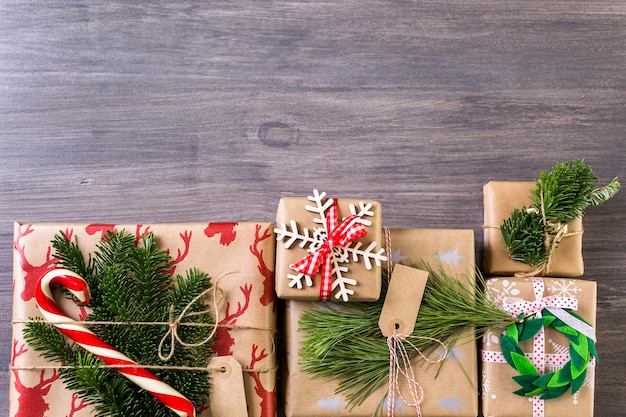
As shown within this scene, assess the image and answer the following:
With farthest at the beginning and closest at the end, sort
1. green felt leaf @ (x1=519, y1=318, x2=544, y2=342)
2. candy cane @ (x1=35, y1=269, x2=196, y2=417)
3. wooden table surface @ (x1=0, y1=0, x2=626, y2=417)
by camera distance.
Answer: wooden table surface @ (x1=0, y1=0, x2=626, y2=417) < green felt leaf @ (x1=519, y1=318, x2=544, y2=342) < candy cane @ (x1=35, y1=269, x2=196, y2=417)

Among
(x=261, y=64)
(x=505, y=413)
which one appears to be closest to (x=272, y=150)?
(x=261, y=64)

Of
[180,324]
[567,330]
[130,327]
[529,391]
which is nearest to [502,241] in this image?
[567,330]

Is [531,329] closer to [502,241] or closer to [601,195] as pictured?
[502,241]

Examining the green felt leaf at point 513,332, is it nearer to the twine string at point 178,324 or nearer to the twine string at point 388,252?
the twine string at point 388,252

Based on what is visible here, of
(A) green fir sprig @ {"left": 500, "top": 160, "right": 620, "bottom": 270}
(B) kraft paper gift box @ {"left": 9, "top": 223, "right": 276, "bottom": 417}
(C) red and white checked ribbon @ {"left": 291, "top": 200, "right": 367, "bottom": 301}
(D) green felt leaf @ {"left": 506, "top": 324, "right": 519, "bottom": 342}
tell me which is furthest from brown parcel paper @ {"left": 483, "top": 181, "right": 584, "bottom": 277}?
(B) kraft paper gift box @ {"left": 9, "top": 223, "right": 276, "bottom": 417}

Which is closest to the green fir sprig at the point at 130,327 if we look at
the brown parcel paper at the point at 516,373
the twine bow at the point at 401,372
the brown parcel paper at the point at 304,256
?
the brown parcel paper at the point at 304,256

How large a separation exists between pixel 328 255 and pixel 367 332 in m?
0.21

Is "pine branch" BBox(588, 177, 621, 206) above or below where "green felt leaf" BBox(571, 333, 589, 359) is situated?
above

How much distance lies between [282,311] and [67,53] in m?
0.87

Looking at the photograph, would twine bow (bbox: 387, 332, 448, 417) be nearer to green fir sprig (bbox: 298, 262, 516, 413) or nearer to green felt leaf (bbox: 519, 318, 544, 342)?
green fir sprig (bbox: 298, 262, 516, 413)

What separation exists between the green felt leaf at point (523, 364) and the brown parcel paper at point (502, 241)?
20cm

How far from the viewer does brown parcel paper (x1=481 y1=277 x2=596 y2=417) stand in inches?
46.1

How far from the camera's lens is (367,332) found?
116 cm

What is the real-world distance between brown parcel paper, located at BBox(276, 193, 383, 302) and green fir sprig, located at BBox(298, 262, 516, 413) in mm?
66
